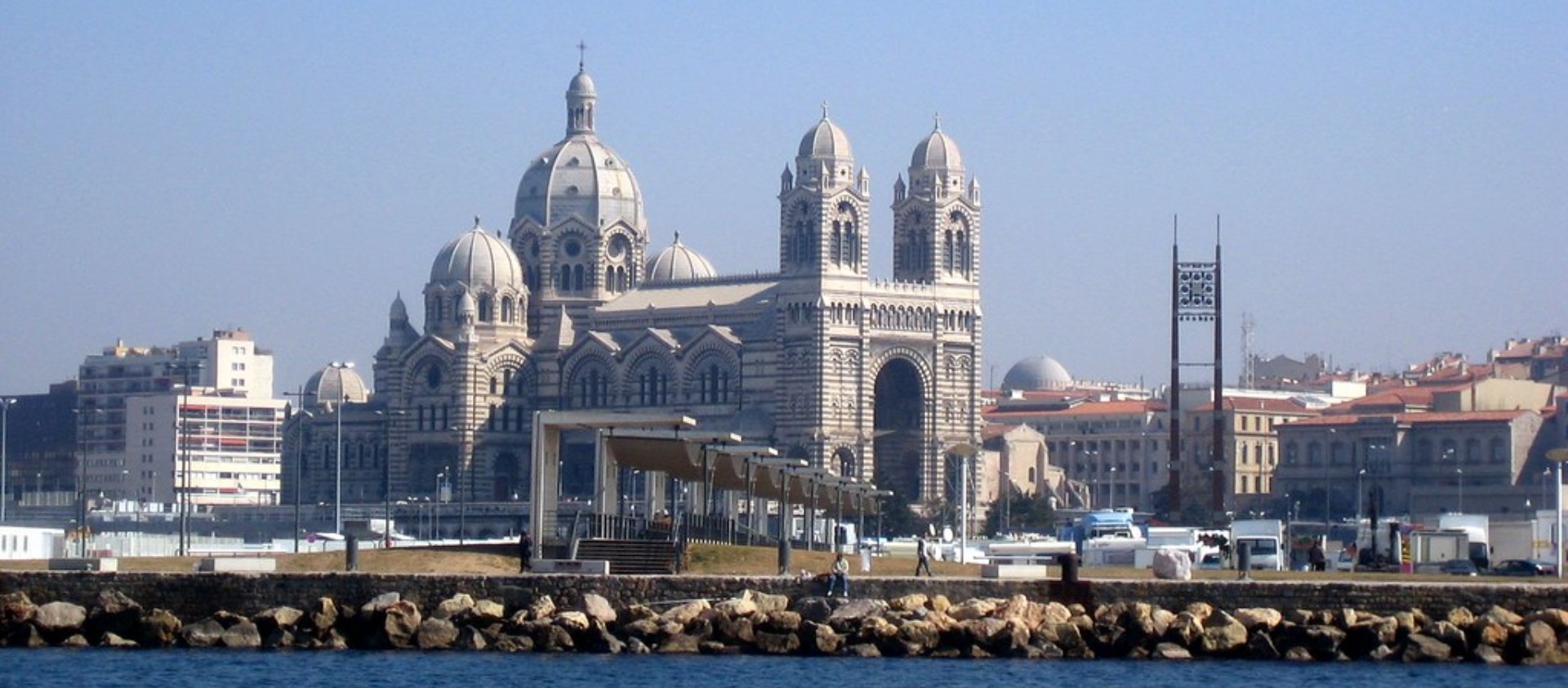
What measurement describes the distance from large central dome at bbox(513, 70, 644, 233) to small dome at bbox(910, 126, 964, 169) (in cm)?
1751

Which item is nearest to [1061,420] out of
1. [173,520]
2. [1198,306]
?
[173,520]

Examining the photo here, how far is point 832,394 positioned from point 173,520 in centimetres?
2887

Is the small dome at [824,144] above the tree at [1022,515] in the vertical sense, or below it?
above

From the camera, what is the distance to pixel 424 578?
54.7m

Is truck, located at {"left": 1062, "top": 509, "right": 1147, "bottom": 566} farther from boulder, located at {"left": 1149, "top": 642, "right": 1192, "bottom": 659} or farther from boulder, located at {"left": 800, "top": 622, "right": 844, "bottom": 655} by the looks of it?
boulder, located at {"left": 800, "top": 622, "right": 844, "bottom": 655}

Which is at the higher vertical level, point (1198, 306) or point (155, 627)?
point (1198, 306)

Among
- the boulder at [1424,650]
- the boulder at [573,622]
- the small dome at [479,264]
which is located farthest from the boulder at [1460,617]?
the small dome at [479,264]

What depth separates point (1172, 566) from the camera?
5762 cm

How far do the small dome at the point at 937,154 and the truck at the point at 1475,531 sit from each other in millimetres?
62469

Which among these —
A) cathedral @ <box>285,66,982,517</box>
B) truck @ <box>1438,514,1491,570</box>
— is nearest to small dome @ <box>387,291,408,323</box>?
cathedral @ <box>285,66,982,517</box>

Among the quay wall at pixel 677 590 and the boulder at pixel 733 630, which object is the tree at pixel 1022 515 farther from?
the boulder at pixel 733 630

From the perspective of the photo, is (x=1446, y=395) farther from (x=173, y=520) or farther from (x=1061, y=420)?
(x=173, y=520)

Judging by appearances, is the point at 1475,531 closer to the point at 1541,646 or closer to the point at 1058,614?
the point at 1541,646

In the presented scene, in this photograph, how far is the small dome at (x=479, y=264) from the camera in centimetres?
15900
